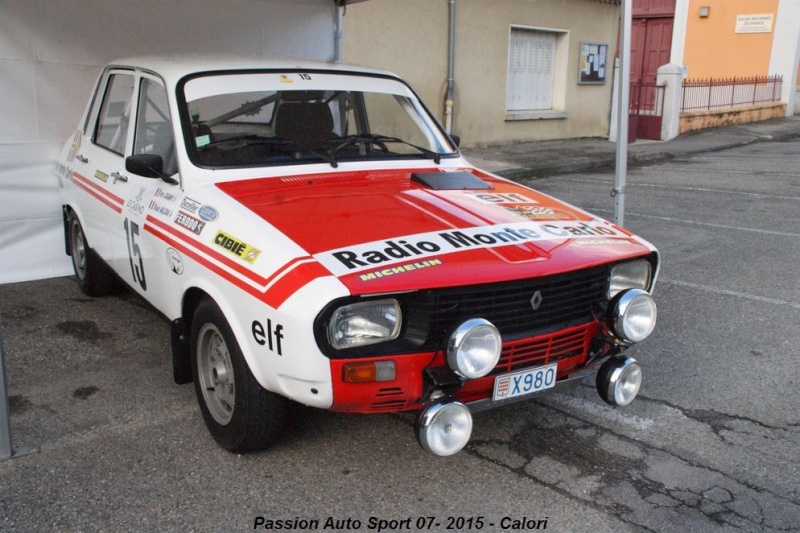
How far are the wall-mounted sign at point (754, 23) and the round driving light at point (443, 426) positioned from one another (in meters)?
22.4

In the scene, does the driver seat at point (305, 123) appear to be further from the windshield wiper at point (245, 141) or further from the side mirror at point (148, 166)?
the side mirror at point (148, 166)

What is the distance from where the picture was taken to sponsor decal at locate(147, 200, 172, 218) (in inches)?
156

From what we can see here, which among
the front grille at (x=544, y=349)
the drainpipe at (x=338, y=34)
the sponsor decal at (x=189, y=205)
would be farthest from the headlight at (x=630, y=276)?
the drainpipe at (x=338, y=34)

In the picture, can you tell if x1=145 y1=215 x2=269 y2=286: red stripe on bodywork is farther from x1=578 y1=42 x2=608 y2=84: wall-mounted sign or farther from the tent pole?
x1=578 y1=42 x2=608 y2=84: wall-mounted sign

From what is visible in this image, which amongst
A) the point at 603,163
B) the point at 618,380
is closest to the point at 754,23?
the point at 603,163

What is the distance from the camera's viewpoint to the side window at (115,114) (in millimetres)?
4918

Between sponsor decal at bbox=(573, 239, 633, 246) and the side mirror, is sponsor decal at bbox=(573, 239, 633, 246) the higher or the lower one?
the lower one

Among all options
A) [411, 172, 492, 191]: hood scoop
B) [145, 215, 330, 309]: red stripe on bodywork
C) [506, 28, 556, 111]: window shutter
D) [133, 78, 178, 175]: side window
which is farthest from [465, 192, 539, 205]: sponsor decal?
[506, 28, 556, 111]: window shutter

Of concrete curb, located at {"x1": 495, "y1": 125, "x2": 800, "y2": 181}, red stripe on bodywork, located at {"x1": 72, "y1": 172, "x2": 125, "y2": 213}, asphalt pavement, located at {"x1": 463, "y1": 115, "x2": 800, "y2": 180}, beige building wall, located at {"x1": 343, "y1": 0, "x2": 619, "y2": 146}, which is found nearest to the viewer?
red stripe on bodywork, located at {"x1": 72, "y1": 172, "x2": 125, "y2": 213}

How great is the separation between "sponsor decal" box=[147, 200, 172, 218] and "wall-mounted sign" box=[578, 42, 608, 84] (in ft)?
44.4

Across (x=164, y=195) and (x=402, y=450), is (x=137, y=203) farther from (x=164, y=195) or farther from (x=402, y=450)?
(x=402, y=450)

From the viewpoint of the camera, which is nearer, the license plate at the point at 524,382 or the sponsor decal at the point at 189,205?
the license plate at the point at 524,382

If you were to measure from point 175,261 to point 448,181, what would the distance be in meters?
1.46

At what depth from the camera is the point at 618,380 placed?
3.54 m
